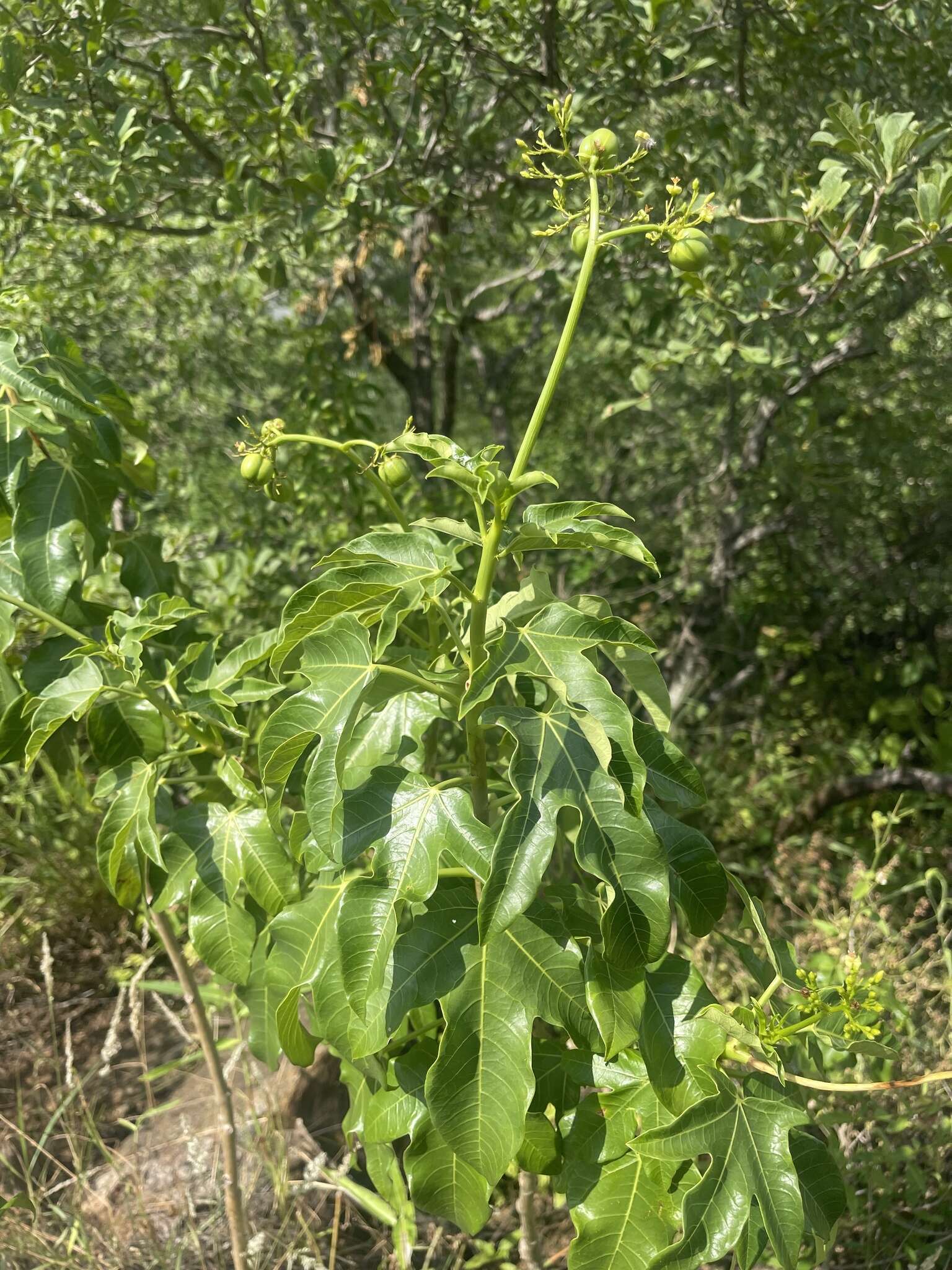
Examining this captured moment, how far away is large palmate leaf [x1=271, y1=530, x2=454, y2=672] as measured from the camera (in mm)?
955

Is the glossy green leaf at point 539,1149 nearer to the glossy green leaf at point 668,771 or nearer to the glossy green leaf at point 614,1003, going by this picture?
the glossy green leaf at point 614,1003

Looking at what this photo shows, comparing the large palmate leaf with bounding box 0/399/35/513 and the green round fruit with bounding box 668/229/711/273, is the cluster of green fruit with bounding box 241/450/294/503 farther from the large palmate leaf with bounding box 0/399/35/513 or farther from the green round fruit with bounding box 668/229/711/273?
the green round fruit with bounding box 668/229/711/273

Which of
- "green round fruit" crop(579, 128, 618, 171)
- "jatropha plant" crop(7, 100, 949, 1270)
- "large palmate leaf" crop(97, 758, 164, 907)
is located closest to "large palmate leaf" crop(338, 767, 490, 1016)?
"jatropha plant" crop(7, 100, 949, 1270)

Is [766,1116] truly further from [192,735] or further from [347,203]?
[347,203]

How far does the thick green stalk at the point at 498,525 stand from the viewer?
35.8 inches

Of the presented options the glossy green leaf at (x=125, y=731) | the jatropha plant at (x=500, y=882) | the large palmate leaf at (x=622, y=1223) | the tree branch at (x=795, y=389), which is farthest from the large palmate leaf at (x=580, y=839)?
the tree branch at (x=795, y=389)

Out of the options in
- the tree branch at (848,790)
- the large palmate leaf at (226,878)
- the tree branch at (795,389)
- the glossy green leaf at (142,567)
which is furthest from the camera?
the tree branch at (848,790)

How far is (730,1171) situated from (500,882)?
409mm

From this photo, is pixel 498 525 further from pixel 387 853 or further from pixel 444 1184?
pixel 444 1184

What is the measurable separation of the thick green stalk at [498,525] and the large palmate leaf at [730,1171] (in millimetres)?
426

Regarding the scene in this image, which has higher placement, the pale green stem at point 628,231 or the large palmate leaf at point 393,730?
the pale green stem at point 628,231

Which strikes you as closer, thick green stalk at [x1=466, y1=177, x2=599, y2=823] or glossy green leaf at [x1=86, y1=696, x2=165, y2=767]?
thick green stalk at [x1=466, y1=177, x2=599, y2=823]

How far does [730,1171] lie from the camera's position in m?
0.95

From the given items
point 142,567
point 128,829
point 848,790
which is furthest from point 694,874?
point 848,790
